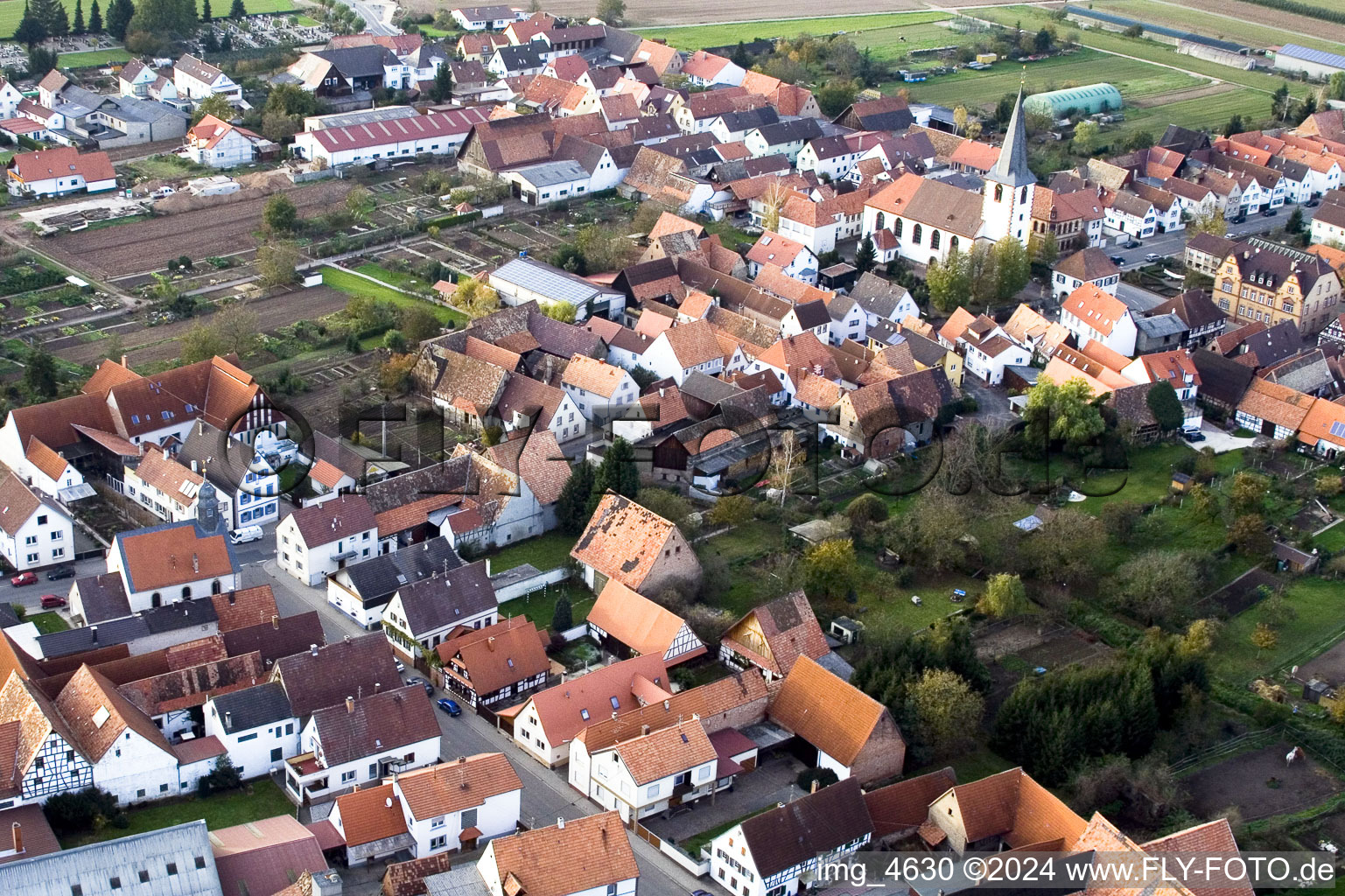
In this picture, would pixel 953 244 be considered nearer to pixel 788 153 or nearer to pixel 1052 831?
pixel 788 153

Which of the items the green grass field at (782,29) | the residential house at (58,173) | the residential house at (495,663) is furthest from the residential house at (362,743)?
the green grass field at (782,29)

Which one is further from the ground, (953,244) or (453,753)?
(953,244)

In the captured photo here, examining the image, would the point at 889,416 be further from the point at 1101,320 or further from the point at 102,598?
the point at 102,598

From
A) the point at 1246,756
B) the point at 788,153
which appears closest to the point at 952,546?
the point at 1246,756

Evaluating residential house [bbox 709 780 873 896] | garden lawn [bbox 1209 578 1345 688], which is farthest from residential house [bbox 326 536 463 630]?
garden lawn [bbox 1209 578 1345 688]

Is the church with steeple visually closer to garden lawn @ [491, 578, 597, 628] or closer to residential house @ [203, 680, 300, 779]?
garden lawn @ [491, 578, 597, 628]

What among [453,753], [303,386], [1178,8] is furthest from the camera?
[1178,8]

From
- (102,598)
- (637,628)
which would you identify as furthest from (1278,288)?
(102,598)
